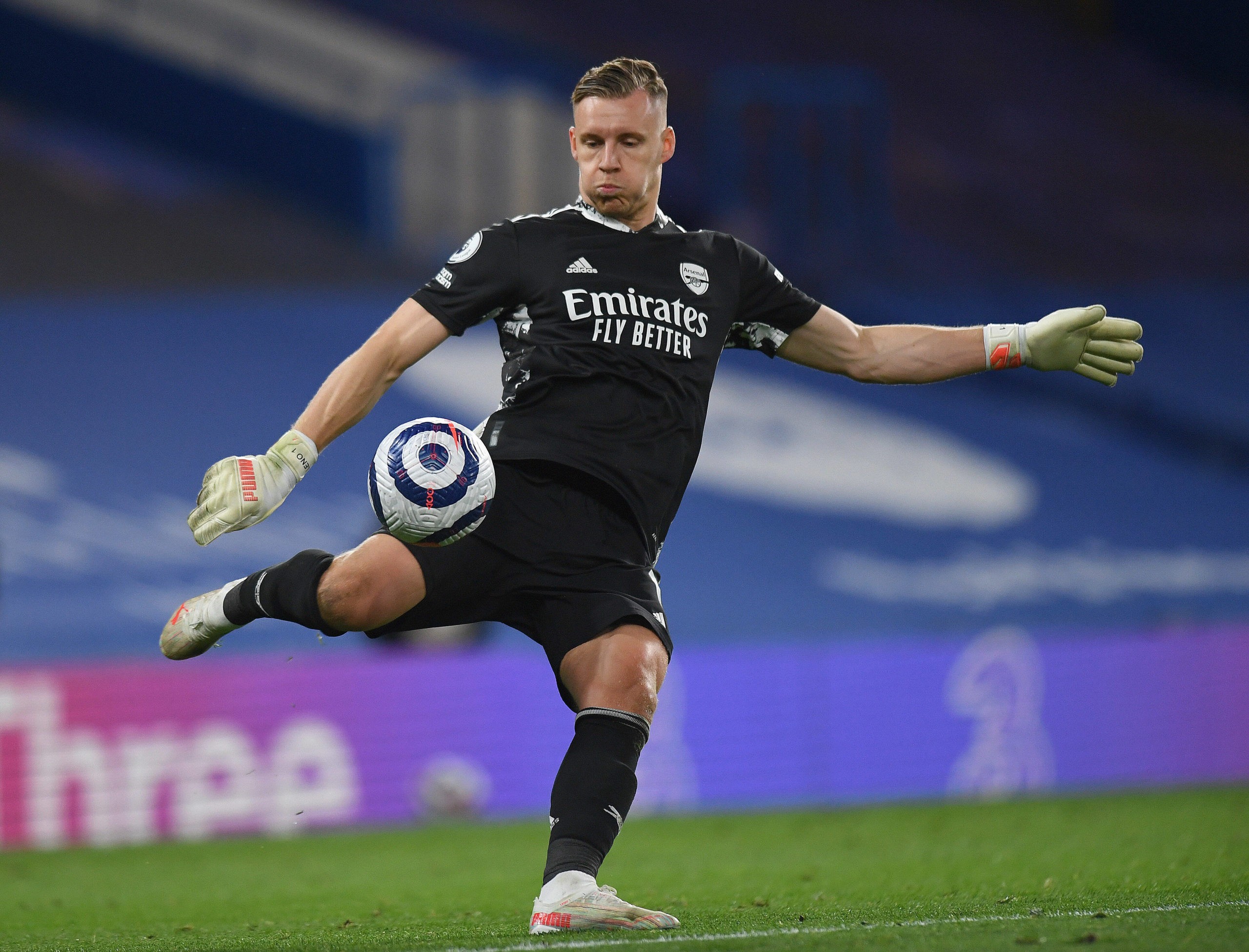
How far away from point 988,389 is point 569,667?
11.8 m

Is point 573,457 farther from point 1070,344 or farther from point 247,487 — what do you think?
point 1070,344

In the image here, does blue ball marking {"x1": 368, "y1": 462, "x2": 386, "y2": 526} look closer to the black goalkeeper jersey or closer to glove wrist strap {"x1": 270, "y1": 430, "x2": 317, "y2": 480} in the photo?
glove wrist strap {"x1": 270, "y1": 430, "x2": 317, "y2": 480}

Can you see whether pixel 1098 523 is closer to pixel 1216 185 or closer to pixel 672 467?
pixel 1216 185

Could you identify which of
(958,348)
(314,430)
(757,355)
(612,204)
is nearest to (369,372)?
(314,430)

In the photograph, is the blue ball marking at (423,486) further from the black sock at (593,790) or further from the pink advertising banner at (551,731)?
the pink advertising banner at (551,731)

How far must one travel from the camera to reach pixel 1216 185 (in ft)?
57.1

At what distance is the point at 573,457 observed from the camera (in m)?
4.57

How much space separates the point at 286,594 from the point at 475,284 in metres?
1.07

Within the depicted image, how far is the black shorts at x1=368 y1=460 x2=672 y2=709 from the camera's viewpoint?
4527 millimetres

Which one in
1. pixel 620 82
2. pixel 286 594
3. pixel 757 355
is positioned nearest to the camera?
pixel 286 594

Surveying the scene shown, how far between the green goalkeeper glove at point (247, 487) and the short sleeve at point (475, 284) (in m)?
0.55

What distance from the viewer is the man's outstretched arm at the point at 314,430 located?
4.37m

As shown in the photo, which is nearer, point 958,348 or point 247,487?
point 247,487

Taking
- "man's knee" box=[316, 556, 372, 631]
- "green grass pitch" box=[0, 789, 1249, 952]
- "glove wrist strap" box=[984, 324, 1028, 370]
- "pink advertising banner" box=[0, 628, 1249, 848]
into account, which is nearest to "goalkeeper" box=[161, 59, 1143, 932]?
"man's knee" box=[316, 556, 372, 631]
